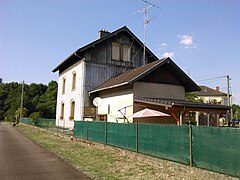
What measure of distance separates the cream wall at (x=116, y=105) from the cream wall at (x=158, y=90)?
0.67 metres

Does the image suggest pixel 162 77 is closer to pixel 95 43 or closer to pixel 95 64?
pixel 95 64

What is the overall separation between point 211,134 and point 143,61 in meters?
18.2

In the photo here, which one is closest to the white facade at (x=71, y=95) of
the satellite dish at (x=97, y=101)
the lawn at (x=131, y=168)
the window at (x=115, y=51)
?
the satellite dish at (x=97, y=101)

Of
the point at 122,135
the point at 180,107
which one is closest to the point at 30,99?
the point at 180,107

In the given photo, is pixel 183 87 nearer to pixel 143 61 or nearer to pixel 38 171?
pixel 143 61

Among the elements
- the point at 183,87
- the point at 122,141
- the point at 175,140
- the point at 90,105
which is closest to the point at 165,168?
the point at 175,140

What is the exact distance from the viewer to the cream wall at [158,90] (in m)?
17.2

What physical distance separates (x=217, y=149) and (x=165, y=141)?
7.57 feet

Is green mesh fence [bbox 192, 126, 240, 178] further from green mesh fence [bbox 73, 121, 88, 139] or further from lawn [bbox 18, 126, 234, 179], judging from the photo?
green mesh fence [bbox 73, 121, 88, 139]

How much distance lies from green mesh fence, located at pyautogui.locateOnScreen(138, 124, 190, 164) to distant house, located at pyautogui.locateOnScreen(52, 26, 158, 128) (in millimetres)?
12097

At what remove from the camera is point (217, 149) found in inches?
275

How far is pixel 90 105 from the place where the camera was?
72.6 feet

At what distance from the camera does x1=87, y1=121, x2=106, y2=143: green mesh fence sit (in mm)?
14078

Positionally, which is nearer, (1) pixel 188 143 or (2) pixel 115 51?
(1) pixel 188 143
